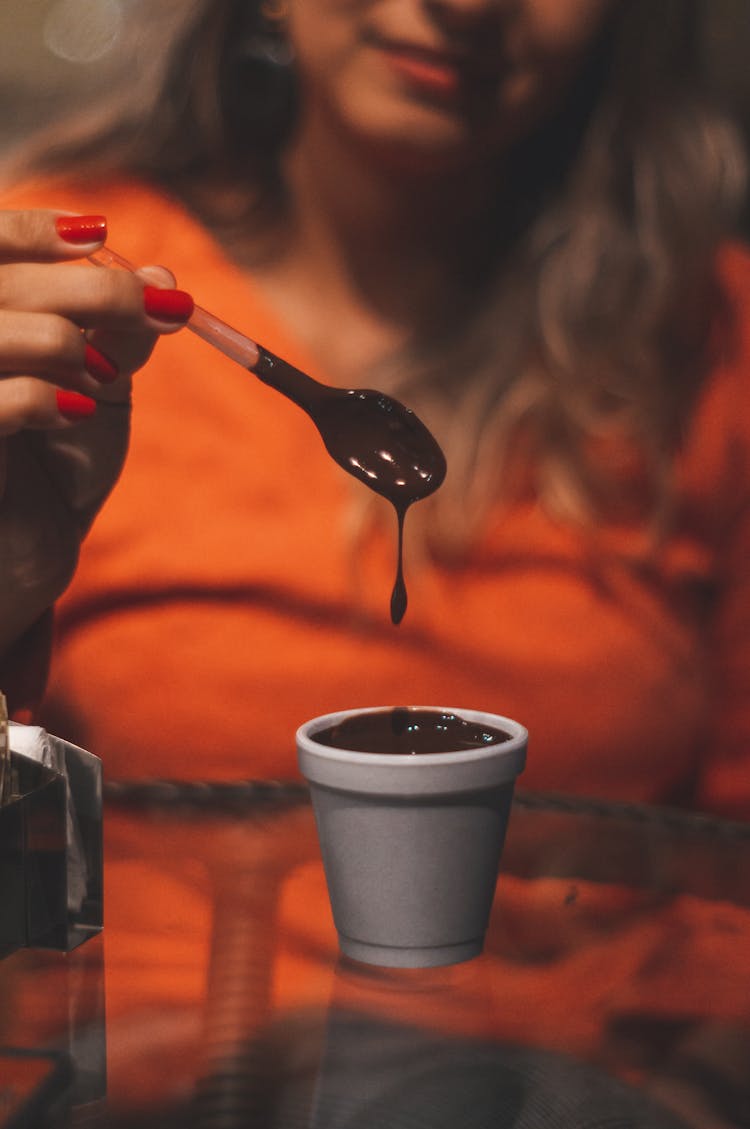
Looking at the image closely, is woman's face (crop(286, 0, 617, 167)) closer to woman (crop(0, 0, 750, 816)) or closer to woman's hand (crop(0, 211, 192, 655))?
woman (crop(0, 0, 750, 816))

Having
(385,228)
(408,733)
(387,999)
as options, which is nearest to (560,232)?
(385,228)

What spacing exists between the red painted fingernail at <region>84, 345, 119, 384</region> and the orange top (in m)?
0.37

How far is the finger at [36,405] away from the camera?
61 centimetres

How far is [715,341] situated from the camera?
1.14 metres

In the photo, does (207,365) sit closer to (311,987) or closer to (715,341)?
(715,341)

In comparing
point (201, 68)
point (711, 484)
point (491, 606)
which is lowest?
point (491, 606)

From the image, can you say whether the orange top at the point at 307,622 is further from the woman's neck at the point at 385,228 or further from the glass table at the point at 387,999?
the glass table at the point at 387,999

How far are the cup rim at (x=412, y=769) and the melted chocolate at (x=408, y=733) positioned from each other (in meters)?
0.01

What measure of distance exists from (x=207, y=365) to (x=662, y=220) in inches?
17.9

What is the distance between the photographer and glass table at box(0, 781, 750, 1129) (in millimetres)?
412

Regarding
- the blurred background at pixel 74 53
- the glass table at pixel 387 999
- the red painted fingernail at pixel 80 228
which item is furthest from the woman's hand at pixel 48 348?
the blurred background at pixel 74 53

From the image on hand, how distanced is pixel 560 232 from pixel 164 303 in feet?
2.17

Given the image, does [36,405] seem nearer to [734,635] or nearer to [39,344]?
[39,344]

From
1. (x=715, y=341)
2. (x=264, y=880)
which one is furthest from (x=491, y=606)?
(x=264, y=880)
